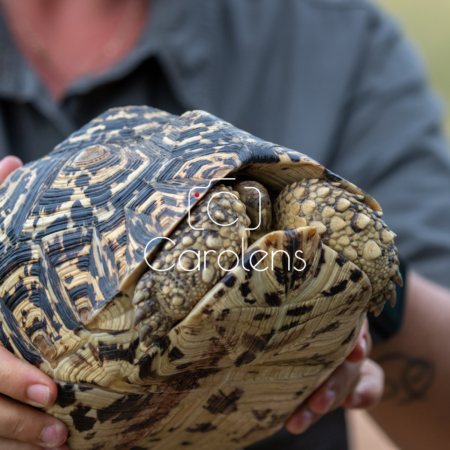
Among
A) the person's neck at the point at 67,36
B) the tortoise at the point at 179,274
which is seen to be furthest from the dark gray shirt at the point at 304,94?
the tortoise at the point at 179,274

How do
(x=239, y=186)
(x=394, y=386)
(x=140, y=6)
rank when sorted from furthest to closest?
(x=140, y=6)
(x=394, y=386)
(x=239, y=186)

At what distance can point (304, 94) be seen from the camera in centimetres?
214

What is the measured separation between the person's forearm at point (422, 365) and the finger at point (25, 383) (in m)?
1.20

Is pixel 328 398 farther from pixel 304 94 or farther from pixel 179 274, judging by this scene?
pixel 304 94

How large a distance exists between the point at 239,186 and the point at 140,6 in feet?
5.33

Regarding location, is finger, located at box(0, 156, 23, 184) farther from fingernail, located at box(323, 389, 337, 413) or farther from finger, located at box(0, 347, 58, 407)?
fingernail, located at box(323, 389, 337, 413)

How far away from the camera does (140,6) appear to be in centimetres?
210

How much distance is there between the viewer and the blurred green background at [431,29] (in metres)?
8.66

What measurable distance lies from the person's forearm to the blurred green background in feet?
25.6

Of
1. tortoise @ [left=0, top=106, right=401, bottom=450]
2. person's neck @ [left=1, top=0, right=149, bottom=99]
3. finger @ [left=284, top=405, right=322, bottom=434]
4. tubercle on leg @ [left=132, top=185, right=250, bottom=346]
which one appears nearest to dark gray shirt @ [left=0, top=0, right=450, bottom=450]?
person's neck @ [left=1, top=0, right=149, bottom=99]

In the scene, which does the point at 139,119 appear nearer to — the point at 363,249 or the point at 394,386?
the point at 363,249

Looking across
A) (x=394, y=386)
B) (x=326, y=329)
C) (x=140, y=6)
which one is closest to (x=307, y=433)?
(x=394, y=386)

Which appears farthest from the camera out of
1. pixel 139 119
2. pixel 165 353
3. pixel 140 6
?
pixel 140 6

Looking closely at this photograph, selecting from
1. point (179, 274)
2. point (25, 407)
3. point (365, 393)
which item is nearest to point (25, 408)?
point (25, 407)
